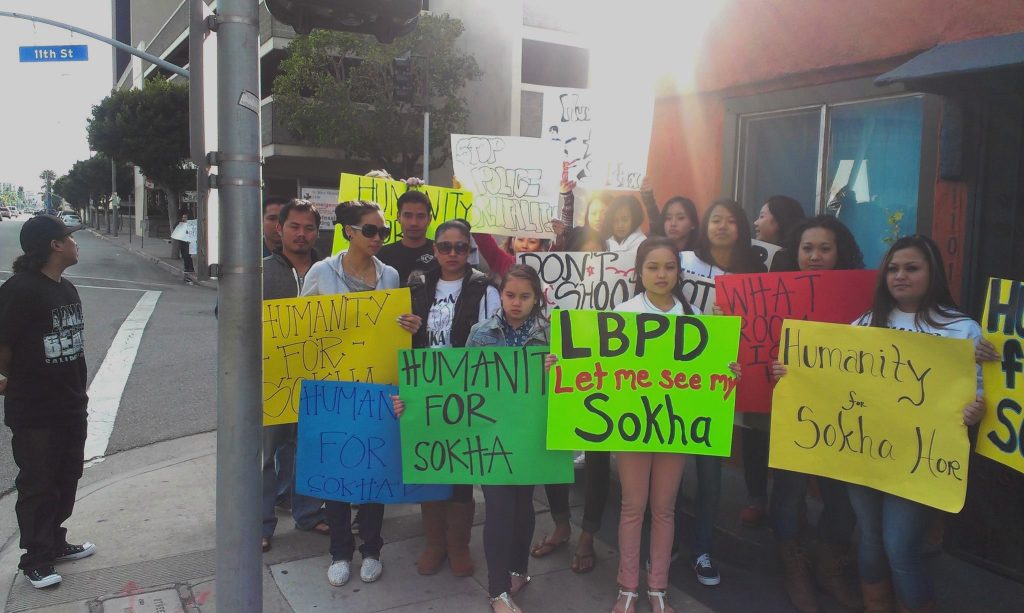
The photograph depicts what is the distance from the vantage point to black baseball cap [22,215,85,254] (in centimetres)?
407

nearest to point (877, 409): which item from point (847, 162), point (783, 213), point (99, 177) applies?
point (783, 213)

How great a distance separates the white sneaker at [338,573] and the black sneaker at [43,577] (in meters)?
1.40

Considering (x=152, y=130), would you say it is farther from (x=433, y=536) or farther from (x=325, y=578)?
(x=433, y=536)

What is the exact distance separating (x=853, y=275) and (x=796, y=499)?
3.88ft

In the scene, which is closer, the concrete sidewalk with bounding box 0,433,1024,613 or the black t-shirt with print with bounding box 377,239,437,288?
the concrete sidewalk with bounding box 0,433,1024,613

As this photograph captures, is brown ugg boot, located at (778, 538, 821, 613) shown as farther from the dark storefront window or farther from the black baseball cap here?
the black baseball cap

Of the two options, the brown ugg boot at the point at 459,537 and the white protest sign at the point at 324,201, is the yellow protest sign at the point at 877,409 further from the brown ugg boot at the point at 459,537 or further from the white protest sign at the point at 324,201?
the white protest sign at the point at 324,201

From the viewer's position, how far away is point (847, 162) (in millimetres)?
5324

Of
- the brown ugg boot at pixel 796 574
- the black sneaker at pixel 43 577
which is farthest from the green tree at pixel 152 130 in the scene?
the brown ugg boot at pixel 796 574

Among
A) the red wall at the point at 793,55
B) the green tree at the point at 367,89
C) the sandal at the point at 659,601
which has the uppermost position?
the green tree at the point at 367,89

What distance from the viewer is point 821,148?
544cm

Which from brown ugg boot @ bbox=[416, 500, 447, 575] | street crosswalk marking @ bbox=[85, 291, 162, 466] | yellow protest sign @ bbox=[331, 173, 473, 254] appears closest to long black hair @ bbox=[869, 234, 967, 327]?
brown ugg boot @ bbox=[416, 500, 447, 575]

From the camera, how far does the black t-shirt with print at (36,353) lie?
4.01 m

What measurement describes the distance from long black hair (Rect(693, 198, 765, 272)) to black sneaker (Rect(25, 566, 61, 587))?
3.85 meters
